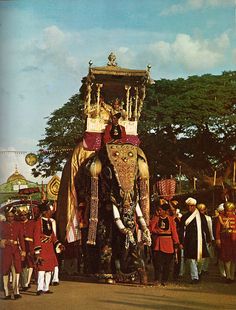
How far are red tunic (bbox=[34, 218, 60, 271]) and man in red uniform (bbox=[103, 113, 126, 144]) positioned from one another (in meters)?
2.30

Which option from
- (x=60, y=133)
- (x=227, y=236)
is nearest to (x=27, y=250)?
(x=227, y=236)

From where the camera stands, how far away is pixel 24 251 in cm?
1188

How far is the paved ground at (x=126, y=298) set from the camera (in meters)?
9.98

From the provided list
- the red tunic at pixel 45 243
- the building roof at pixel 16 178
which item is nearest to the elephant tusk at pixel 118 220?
the red tunic at pixel 45 243

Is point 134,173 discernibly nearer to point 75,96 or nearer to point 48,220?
point 48,220

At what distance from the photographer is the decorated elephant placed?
12742 millimetres

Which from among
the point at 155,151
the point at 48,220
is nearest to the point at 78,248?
the point at 48,220

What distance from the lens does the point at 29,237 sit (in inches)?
472

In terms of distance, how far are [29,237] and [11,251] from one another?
83cm

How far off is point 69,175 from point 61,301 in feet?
13.4

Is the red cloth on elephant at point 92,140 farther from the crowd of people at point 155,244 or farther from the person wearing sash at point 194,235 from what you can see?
the person wearing sash at point 194,235

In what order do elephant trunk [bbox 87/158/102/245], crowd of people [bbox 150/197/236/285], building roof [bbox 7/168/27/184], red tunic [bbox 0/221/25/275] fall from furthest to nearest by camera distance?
building roof [bbox 7/168/27/184]
crowd of people [bbox 150/197/236/285]
elephant trunk [bbox 87/158/102/245]
red tunic [bbox 0/221/25/275]

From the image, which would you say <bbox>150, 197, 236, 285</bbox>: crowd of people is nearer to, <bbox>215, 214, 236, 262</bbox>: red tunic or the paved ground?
<bbox>215, 214, 236, 262</bbox>: red tunic

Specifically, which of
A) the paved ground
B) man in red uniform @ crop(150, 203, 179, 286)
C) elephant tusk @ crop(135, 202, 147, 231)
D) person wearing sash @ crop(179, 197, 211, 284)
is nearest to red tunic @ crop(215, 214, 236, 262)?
person wearing sash @ crop(179, 197, 211, 284)
